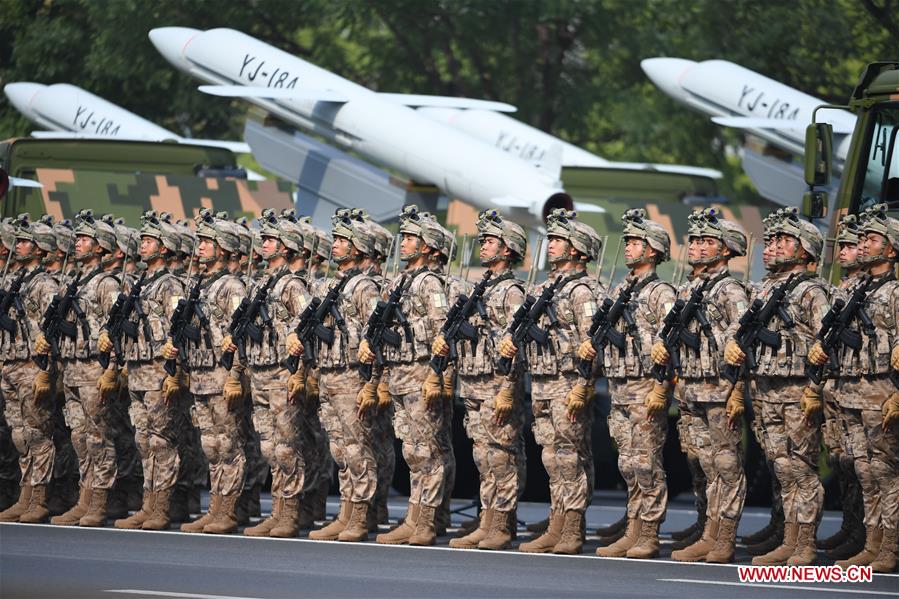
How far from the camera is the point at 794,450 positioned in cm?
1177

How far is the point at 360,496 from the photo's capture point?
1314 cm

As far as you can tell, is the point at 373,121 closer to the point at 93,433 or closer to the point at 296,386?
the point at 93,433

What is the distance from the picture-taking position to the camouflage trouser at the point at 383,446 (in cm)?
1337

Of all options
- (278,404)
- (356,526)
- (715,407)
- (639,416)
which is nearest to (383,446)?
(356,526)

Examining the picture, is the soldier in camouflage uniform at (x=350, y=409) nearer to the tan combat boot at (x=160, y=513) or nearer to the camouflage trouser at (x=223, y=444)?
the camouflage trouser at (x=223, y=444)

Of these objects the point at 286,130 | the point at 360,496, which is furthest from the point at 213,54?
the point at 360,496

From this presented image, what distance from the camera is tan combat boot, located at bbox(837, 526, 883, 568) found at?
37.9 ft

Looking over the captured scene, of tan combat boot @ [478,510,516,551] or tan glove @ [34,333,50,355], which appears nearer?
tan combat boot @ [478,510,516,551]

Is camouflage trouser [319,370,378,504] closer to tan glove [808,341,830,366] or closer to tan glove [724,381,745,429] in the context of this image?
tan glove [724,381,745,429]

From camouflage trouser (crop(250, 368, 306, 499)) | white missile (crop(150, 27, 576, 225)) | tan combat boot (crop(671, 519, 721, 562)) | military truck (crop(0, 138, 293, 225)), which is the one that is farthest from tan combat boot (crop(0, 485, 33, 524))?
white missile (crop(150, 27, 576, 225))

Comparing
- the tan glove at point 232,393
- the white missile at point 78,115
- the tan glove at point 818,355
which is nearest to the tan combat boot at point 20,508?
the tan glove at point 232,393

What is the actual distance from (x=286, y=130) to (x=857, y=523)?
11.1 m

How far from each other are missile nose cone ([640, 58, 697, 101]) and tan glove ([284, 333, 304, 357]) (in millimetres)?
12533

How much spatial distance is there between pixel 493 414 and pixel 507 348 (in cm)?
52
